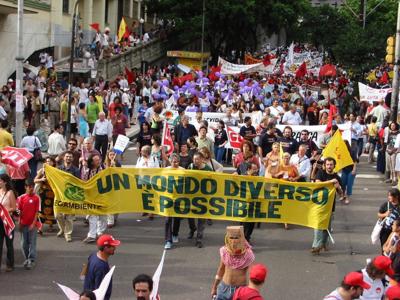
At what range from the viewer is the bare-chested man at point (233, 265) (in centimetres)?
812

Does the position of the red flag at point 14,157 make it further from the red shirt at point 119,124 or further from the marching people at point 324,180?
the red shirt at point 119,124

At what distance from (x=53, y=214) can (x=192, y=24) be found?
37.9 meters

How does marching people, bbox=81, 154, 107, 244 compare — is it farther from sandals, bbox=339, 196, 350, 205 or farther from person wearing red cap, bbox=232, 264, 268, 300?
person wearing red cap, bbox=232, 264, 268, 300

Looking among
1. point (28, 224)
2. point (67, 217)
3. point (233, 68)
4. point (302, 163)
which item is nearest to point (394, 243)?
point (28, 224)

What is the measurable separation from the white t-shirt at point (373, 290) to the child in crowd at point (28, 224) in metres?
5.24

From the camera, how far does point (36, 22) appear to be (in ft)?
116

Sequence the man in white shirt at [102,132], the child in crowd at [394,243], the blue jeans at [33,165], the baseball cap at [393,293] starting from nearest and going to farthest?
the baseball cap at [393,293]
the child in crowd at [394,243]
the blue jeans at [33,165]
the man in white shirt at [102,132]

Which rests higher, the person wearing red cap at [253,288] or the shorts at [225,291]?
the person wearing red cap at [253,288]

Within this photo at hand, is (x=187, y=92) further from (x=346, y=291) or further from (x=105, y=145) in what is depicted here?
(x=346, y=291)

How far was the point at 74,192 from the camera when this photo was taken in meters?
12.6

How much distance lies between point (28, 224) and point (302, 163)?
5605mm

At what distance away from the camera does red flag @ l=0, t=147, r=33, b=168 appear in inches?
531

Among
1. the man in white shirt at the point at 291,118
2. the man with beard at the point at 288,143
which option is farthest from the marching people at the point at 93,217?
the man in white shirt at the point at 291,118

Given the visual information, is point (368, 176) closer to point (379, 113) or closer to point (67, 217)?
point (379, 113)
